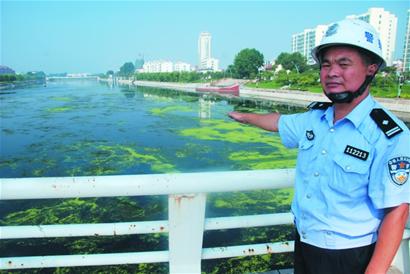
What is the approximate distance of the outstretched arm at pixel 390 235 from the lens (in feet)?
3.04

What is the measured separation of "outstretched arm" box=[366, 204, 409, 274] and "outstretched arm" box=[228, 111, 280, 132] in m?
0.56

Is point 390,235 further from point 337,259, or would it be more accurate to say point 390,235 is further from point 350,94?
point 350,94

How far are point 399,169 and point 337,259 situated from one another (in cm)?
38

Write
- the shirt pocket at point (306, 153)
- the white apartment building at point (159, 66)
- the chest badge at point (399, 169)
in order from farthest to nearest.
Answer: the white apartment building at point (159, 66), the shirt pocket at point (306, 153), the chest badge at point (399, 169)

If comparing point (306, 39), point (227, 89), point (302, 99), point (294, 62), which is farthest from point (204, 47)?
point (302, 99)

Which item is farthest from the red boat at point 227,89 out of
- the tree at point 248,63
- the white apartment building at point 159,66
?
the white apartment building at point 159,66

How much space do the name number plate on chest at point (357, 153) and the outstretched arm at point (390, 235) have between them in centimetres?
17

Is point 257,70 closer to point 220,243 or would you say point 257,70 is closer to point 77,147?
point 77,147

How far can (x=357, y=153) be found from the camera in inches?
38.4

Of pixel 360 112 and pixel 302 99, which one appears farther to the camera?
pixel 302 99

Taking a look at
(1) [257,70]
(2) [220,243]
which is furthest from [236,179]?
(1) [257,70]

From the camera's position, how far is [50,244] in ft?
15.8

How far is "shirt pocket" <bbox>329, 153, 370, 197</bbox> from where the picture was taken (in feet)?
3.17

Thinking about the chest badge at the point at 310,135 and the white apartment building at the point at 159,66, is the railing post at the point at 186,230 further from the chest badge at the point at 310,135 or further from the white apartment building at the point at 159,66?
the white apartment building at the point at 159,66
